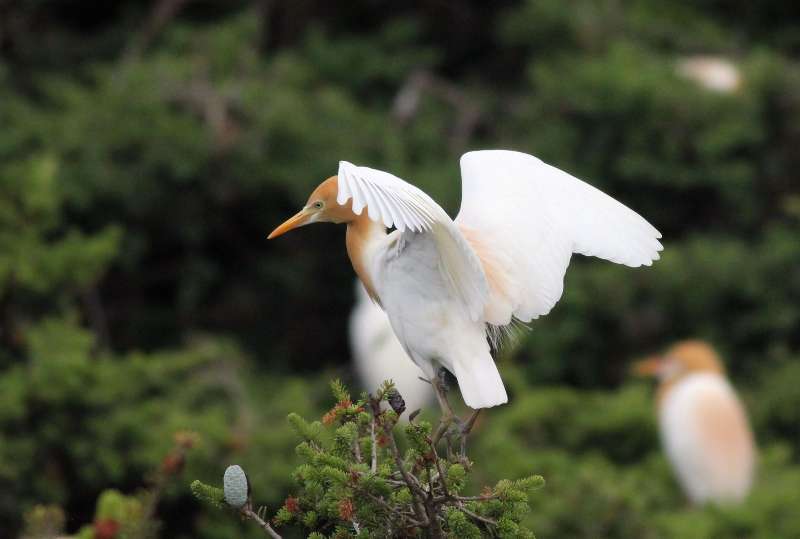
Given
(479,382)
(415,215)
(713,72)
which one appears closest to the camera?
(415,215)

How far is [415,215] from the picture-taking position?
2.14m

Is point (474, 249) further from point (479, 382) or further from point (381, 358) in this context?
point (381, 358)

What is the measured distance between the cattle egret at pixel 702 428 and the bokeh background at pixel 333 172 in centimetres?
11

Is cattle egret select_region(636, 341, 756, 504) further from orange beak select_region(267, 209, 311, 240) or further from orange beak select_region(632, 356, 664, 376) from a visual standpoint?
orange beak select_region(267, 209, 311, 240)

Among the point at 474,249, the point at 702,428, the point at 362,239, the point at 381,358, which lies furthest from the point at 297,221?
the point at 702,428

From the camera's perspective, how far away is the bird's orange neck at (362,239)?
2.53 metres

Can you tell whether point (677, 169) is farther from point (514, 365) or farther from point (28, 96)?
point (28, 96)

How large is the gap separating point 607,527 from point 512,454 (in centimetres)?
61

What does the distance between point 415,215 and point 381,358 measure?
380cm

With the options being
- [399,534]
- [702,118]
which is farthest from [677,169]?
[399,534]

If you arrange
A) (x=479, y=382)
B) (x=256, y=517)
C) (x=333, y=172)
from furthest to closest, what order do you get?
(x=333, y=172) < (x=479, y=382) < (x=256, y=517)

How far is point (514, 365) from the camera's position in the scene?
6207mm

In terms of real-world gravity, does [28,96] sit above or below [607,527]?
above

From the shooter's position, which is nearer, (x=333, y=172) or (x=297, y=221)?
(x=297, y=221)
